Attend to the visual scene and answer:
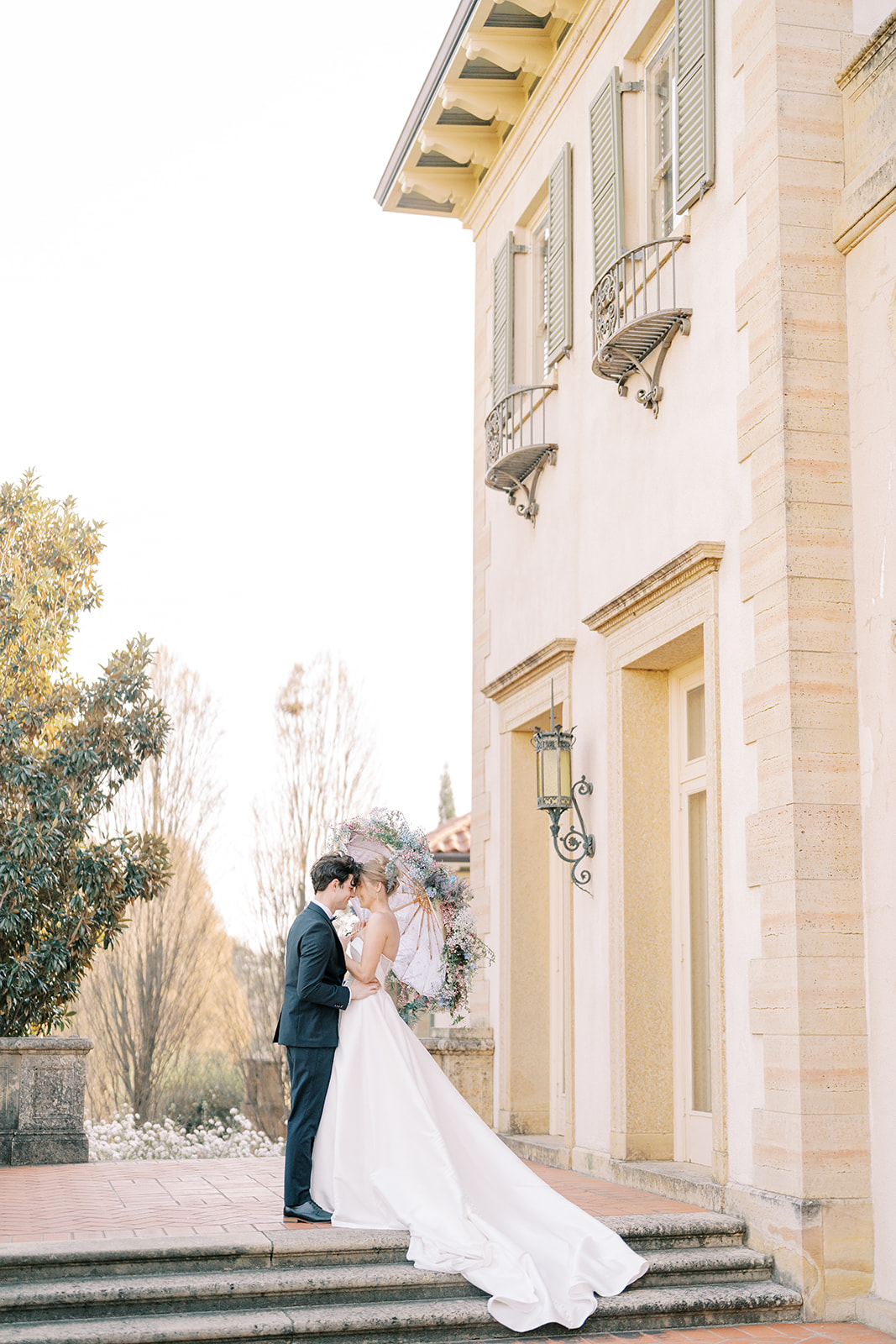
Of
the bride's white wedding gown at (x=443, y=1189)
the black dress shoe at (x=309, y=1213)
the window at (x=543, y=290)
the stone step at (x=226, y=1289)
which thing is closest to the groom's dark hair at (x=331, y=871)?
the bride's white wedding gown at (x=443, y=1189)

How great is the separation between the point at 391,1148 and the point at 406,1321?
960mm

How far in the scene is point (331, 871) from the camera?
22.7ft

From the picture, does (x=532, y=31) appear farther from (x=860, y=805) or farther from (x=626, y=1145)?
(x=626, y=1145)

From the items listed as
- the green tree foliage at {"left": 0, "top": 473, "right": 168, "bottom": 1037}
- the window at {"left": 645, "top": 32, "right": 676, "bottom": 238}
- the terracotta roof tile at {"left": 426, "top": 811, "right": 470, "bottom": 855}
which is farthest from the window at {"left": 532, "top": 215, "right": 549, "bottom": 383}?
the terracotta roof tile at {"left": 426, "top": 811, "right": 470, "bottom": 855}

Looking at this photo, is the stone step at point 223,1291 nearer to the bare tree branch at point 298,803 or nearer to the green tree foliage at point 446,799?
the bare tree branch at point 298,803

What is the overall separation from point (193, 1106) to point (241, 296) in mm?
12652

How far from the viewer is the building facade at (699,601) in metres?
6.31

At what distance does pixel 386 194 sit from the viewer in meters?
12.8

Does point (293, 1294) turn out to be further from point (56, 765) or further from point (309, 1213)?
point (56, 765)

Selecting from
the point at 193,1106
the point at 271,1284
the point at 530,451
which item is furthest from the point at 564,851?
the point at 193,1106

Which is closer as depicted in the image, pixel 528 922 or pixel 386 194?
pixel 528 922

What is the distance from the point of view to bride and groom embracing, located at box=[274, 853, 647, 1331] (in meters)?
6.01

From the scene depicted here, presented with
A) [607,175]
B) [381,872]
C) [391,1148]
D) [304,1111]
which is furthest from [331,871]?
[607,175]

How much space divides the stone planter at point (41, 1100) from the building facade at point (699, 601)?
320cm
